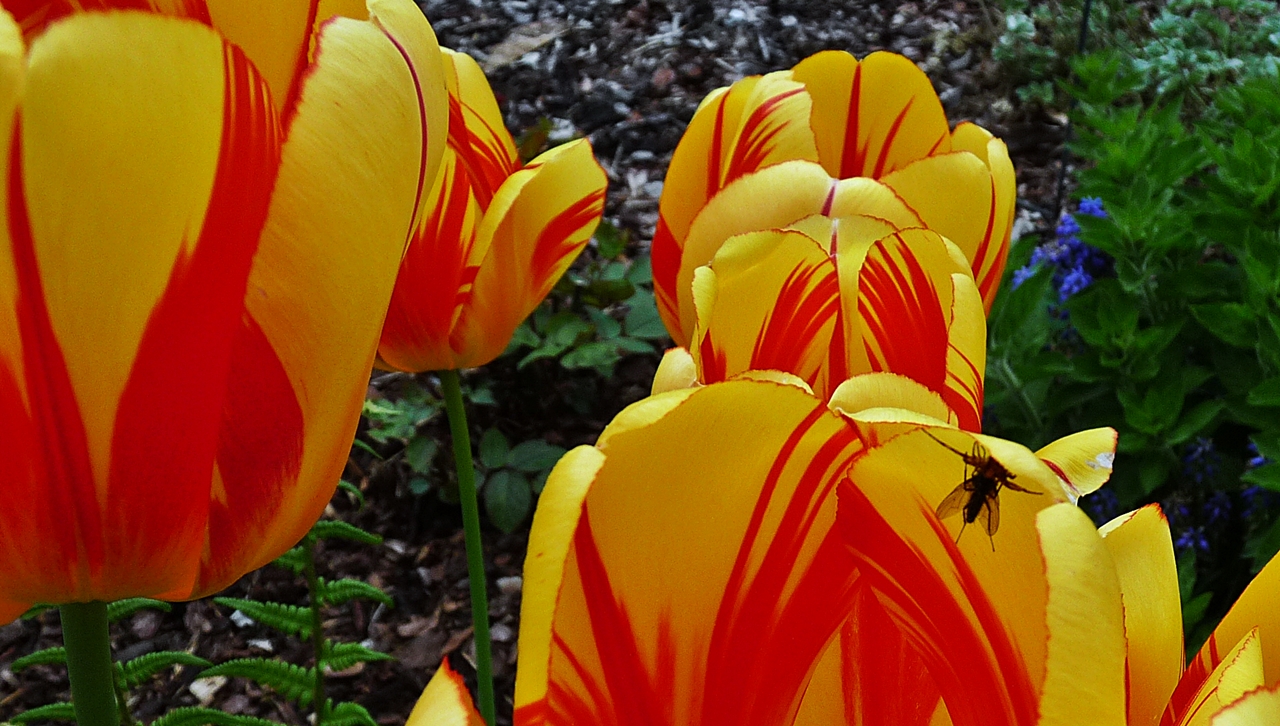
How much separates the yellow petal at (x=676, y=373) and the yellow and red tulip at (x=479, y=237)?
267mm

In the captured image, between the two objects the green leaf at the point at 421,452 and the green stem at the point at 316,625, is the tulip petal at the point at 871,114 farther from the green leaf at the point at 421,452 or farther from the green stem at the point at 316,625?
the green leaf at the point at 421,452

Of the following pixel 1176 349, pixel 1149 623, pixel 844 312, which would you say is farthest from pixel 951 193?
pixel 1176 349

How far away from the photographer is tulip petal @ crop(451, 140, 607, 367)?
685mm

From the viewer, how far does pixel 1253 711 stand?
0.80 feet

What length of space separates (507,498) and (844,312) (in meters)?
1.45

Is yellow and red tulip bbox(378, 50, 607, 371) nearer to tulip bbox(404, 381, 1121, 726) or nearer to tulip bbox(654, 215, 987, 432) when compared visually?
tulip bbox(654, 215, 987, 432)

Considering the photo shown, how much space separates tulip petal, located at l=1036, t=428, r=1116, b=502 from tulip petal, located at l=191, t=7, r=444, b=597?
190mm

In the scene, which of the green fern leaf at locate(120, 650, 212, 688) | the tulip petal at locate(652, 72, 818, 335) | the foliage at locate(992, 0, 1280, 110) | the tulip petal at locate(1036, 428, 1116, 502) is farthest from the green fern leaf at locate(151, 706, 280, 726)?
the foliage at locate(992, 0, 1280, 110)

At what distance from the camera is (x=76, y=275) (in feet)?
0.88

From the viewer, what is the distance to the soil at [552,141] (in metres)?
1.75

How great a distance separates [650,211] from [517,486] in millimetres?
974

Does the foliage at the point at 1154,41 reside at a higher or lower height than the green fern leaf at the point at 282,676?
lower

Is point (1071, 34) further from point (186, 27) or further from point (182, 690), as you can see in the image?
point (186, 27)

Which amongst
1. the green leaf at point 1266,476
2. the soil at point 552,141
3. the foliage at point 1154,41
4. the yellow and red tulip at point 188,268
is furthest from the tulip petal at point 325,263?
the foliage at point 1154,41
